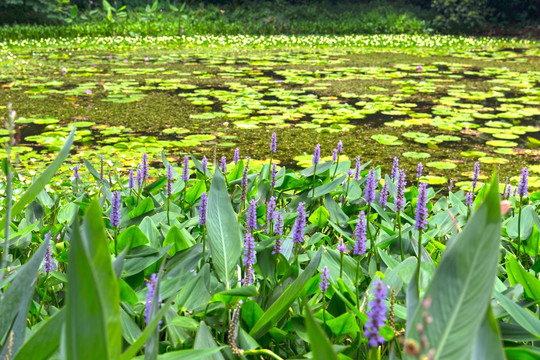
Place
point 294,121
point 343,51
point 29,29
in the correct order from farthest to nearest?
point 29,29
point 343,51
point 294,121

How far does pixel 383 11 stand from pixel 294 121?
14.2 m

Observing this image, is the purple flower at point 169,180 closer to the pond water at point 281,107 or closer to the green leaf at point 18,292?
the green leaf at point 18,292

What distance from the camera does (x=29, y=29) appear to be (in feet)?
44.3

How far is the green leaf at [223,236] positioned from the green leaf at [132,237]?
257mm

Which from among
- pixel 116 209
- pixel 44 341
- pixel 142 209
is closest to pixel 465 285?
pixel 44 341

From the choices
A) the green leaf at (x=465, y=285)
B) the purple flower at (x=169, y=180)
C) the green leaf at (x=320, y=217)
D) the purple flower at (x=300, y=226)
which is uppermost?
the green leaf at (x=465, y=285)

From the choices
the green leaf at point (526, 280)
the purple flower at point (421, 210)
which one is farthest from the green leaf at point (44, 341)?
the green leaf at point (526, 280)

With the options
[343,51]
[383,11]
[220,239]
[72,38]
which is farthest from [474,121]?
[383,11]

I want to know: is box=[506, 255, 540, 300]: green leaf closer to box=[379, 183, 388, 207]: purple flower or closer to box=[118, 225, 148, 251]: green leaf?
box=[379, 183, 388, 207]: purple flower

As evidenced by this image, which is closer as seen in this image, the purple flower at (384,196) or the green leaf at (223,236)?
the green leaf at (223,236)

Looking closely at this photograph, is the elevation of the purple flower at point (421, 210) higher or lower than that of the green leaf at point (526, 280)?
higher

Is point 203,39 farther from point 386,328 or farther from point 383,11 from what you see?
point 386,328

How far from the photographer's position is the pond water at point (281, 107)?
4.48 meters

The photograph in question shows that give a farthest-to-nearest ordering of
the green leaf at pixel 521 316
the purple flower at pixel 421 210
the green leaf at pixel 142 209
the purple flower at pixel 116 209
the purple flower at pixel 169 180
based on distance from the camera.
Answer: the green leaf at pixel 142 209, the purple flower at pixel 169 180, the purple flower at pixel 116 209, the purple flower at pixel 421 210, the green leaf at pixel 521 316
